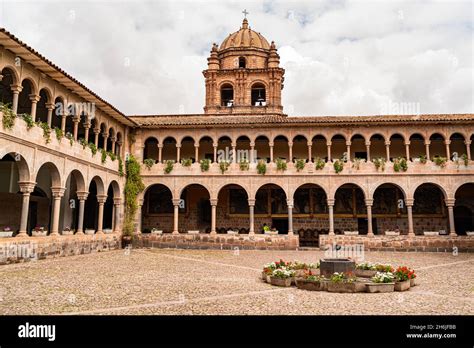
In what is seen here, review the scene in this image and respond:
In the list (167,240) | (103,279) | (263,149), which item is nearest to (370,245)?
(263,149)

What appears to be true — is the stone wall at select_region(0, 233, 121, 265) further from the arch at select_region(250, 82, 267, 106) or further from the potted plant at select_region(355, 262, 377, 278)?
the arch at select_region(250, 82, 267, 106)

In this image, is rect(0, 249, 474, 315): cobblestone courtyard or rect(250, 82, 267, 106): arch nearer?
rect(0, 249, 474, 315): cobblestone courtyard

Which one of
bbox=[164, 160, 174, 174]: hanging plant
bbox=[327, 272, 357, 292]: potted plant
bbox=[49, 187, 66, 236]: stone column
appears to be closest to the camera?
bbox=[327, 272, 357, 292]: potted plant

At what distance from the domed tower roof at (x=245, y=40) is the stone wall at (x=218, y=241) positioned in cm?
1830

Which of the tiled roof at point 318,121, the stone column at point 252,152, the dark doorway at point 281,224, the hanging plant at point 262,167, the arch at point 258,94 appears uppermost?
the arch at point 258,94

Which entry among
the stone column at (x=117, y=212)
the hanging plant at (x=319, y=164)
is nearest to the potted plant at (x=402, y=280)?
the hanging plant at (x=319, y=164)

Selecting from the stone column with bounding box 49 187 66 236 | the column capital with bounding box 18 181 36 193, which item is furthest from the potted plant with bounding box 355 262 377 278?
the stone column with bounding box 49 187 66 236

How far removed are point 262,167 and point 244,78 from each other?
1125 centimetres

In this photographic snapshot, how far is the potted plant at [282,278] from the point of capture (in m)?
9.28

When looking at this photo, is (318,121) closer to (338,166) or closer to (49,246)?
Answer: (338,166)

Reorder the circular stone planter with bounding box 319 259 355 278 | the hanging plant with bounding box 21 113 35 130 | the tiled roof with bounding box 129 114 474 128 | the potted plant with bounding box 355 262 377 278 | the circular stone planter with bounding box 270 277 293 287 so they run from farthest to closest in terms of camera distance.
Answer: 1. the tiled roof with bounding box 129 114 474 128
2. the hanging plant with bounding box 21 113 35 130
3. the potted plant with bounding box 355 262 377 278
4. the circular stone planter with bounding box 319 259 355 278
5. the circular stone planter with bounding box 270 277 293 287

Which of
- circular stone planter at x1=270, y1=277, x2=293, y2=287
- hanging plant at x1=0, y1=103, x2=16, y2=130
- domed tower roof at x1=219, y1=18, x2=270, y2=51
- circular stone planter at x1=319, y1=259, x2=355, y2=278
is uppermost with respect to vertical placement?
domed tower roof at x1=219, y1=18, x2=270, y2=51

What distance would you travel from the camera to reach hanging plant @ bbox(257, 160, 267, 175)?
79.9 feet

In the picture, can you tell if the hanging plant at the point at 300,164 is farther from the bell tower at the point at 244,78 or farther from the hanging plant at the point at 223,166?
the bell tower at the point at 244,78
